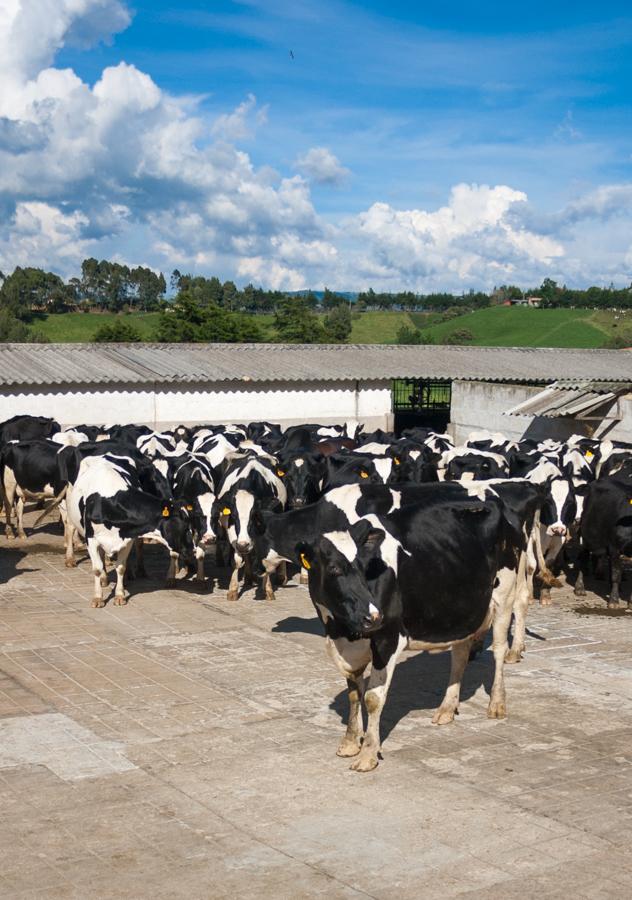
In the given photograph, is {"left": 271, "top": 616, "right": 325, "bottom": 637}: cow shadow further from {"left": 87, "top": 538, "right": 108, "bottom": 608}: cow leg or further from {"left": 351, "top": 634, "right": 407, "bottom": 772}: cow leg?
{"left": 351, "top": 634, "right": 407, "bottom": 772}: cow leg

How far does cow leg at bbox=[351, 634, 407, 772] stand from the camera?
325 inches

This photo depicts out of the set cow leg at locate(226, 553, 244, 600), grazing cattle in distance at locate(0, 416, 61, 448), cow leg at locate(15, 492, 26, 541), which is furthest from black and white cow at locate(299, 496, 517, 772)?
grazing cattle in distance at locate(0, 416, 61, 448)

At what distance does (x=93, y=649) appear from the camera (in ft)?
39.2

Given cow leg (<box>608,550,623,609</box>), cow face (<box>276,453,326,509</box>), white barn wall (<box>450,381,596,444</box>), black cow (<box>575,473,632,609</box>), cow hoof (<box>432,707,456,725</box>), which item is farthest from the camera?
white barn wall (<box>450,381,596,444</box>)

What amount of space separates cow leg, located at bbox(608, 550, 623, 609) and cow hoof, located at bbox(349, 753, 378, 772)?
704 centimetres

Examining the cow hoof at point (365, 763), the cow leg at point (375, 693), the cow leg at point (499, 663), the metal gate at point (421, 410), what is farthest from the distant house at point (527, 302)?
the cow hoof at point (365, 763)

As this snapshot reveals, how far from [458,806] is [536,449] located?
13595mm

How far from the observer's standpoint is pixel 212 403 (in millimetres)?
33906

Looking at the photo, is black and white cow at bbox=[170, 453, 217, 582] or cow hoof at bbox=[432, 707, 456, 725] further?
black and white cow at bbox=[170, 453, 217, 582]

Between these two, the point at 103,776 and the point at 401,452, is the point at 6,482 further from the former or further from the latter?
the point at 103,776

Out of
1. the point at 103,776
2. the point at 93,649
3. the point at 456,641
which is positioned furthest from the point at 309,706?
the point at 93,649

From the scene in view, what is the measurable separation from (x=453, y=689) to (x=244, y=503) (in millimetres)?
5513

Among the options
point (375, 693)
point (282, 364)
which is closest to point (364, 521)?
point (375, 693)

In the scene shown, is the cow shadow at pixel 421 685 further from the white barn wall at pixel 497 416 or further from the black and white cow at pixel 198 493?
the white barn wall at pixel 497 416
